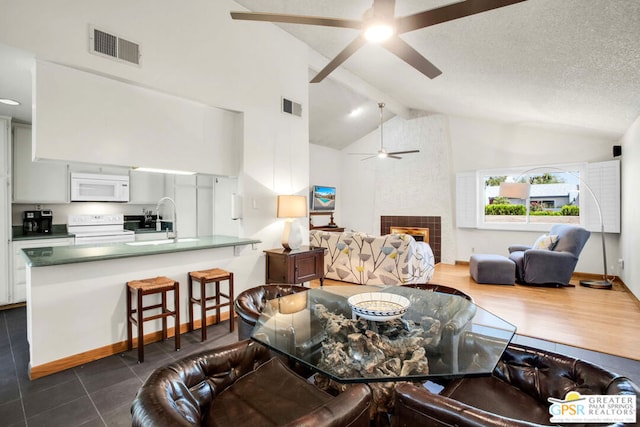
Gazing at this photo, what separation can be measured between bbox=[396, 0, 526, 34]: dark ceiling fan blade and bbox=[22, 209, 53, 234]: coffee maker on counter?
495cm

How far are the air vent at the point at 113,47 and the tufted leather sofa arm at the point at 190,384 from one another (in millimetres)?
2802

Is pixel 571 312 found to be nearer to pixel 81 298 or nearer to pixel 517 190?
pixel 517 190

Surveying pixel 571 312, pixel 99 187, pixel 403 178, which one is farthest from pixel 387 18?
pixel 403 178

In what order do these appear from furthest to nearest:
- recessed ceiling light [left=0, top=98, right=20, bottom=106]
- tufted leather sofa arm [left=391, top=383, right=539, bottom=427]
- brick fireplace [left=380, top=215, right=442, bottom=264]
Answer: brick fireplace [left=380, top=215, right=442, bottom=264] < recessed ceiling light [left=0, top=98, right=20, bottom=106] < tufted leather sofa arm [left=391, top=383, right=539, bottom=427]

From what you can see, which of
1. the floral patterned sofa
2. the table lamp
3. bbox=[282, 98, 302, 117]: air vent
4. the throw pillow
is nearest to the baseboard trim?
the table lamp

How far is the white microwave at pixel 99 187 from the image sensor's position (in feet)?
14.1

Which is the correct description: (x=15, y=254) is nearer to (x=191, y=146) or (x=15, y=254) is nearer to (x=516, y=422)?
(x=191, y=146)

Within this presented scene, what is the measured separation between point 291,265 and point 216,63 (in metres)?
2.56

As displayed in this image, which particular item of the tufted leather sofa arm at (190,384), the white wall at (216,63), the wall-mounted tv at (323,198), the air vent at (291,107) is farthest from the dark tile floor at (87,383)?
the wall-mounted tv at (323,198)

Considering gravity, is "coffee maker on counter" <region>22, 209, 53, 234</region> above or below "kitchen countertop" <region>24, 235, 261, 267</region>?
above

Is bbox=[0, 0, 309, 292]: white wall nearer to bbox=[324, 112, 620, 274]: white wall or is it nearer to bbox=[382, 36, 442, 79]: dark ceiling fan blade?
bbox=[382, 36, 442, 79]: dark ceiling fan blade

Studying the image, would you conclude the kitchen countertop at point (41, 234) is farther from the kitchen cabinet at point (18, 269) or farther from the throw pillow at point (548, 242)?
the throw pillow at point (548, 242)

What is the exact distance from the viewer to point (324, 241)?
553cm

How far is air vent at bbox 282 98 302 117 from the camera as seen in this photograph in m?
4.37
